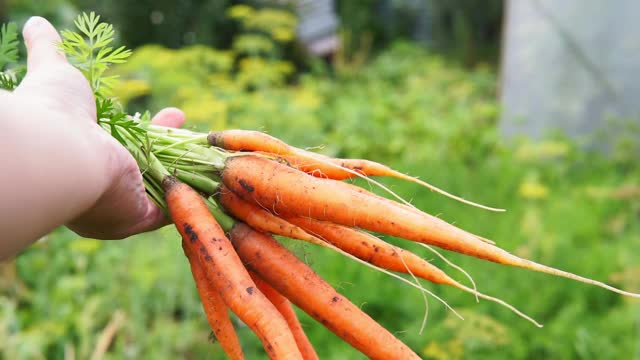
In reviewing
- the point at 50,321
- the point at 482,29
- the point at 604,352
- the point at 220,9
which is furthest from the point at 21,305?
the point at 482,29

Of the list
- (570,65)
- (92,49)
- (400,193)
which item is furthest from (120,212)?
(570,65)

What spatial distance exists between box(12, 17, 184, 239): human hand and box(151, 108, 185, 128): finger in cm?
19

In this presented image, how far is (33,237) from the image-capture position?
75 centimetres

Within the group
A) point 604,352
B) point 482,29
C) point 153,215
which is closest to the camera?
point 153,215

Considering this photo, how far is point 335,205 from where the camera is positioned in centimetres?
112

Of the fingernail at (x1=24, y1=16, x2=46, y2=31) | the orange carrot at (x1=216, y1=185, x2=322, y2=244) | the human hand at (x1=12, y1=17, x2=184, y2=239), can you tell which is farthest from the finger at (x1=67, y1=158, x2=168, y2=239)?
the fingernail at (x1=24, y1=16, x2=46, y2=31)

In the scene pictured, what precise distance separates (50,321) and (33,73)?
65.1 inches

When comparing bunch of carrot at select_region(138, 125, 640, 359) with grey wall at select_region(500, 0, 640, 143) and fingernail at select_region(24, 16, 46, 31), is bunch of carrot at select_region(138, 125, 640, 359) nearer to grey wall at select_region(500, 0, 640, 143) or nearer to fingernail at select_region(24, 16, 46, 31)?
fingernail at select_region(24, 16, 46, 31)

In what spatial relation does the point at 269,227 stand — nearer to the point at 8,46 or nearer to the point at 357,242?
the point at 357,242

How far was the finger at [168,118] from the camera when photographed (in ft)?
3.86

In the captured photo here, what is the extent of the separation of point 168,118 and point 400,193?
7.61 feet

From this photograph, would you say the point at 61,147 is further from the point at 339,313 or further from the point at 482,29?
the point at 482,29

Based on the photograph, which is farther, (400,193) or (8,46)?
(400,193)

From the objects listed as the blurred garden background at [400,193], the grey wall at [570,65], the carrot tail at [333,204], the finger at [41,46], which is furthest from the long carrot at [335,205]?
the grey wall at [570,65]
